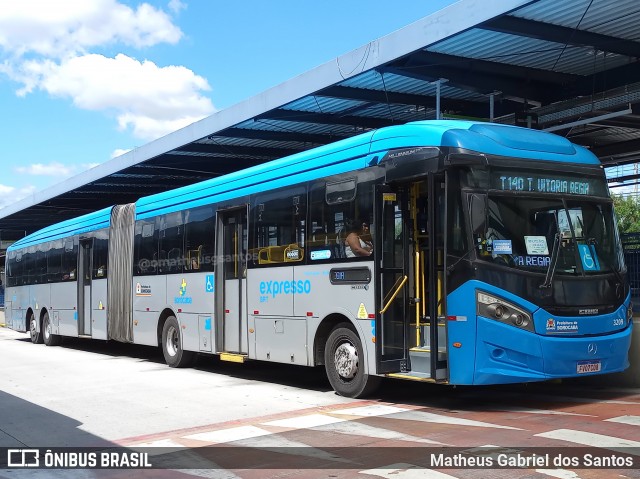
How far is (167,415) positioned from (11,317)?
18779 mm

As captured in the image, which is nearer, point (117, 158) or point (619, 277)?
point (619, 277)

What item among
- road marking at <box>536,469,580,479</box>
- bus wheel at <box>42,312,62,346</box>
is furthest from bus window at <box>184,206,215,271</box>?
bus wheel at <box>42,312,62,346</box>

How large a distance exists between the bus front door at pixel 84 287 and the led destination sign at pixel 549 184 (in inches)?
527

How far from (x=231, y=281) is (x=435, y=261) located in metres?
5.14

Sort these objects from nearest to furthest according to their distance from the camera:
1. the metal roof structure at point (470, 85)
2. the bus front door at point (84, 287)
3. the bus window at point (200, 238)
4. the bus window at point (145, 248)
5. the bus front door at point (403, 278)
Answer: the bus front door at point (403, 278) → the metal roof structure at point (470, 85) → the bus window at point (200, 238) → the bus window at point (145, 248) → the bus front door at point (84, 287)

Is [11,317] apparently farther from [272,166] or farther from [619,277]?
[619,277]

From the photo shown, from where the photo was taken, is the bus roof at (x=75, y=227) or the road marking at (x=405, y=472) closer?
the road marking at (x=405, y=472)

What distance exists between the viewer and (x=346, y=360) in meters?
10.3

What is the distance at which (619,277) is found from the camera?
9.38 m

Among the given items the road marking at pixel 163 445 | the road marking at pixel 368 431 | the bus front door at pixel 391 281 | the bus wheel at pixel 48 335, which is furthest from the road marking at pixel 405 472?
the bus wheel at pixel 48 335

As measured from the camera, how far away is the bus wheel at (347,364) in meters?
10.0

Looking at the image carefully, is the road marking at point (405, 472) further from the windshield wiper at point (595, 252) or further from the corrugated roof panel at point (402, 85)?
the corrugated roof panel at point (402, 85)

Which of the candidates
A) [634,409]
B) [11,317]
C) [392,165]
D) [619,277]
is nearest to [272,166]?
[392,165]

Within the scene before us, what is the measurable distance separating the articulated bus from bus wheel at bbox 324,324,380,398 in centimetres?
3
